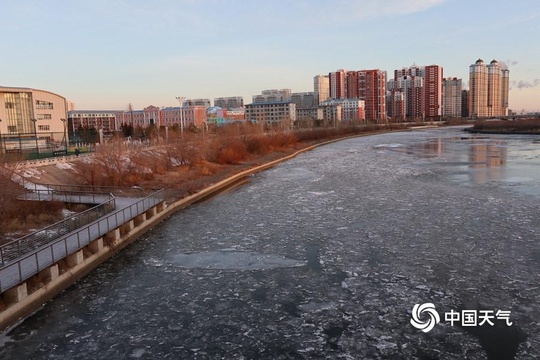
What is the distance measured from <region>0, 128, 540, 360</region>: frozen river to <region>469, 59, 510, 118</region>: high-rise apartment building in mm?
148017

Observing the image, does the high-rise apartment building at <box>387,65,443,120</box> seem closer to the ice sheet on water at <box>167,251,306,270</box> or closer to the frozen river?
the frozen river

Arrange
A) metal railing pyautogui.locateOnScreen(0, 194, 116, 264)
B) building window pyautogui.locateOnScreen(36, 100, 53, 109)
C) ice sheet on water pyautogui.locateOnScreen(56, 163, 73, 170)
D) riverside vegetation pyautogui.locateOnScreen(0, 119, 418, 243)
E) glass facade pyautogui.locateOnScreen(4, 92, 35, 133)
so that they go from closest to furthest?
metal railing pyautogui.locateOnScreen(0, 194, 116, 264) → riverside vegetation pyautogui.locateOnScreen(0, 119, 418, 243) → ice sheet on water pyautogui.locateOnScreen(56, 163, 73, 170) → glass facade pyautogui.locateOnScreen(4, 92, 35, 133) → building window pyautogui.locateOnScreen(36, 100, 53, 109)

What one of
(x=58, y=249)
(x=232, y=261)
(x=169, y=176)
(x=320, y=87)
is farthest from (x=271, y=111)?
(x=58, y=249)

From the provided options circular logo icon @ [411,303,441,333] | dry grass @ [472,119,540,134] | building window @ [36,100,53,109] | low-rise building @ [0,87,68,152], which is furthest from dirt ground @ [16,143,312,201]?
dry grass @ [472,119,540,134]

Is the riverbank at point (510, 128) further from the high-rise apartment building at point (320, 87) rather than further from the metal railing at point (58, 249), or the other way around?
the high-rise apartment building at point (320, 87)

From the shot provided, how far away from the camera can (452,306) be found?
749 centimetres

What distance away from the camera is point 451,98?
16438 cm

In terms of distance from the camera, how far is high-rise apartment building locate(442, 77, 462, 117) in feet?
534

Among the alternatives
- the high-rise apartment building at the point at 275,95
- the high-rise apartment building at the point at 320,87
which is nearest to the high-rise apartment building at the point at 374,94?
the high-rise apartment building at the point at 320,87

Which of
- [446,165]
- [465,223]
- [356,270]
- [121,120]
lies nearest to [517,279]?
[356,270]

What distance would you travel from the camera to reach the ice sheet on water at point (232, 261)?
984 centimetres

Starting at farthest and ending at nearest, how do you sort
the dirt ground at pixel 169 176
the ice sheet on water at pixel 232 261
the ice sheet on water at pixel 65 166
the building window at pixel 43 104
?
1. the building window at pixel 43 104
2. the ice sheet on water at pixel 65 166
3. the dirt ground at pixel 169 176
4. the ice sheet on water at pixel 232 261

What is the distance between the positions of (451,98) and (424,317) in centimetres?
17126

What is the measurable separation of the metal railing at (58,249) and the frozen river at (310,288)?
0.67 m
